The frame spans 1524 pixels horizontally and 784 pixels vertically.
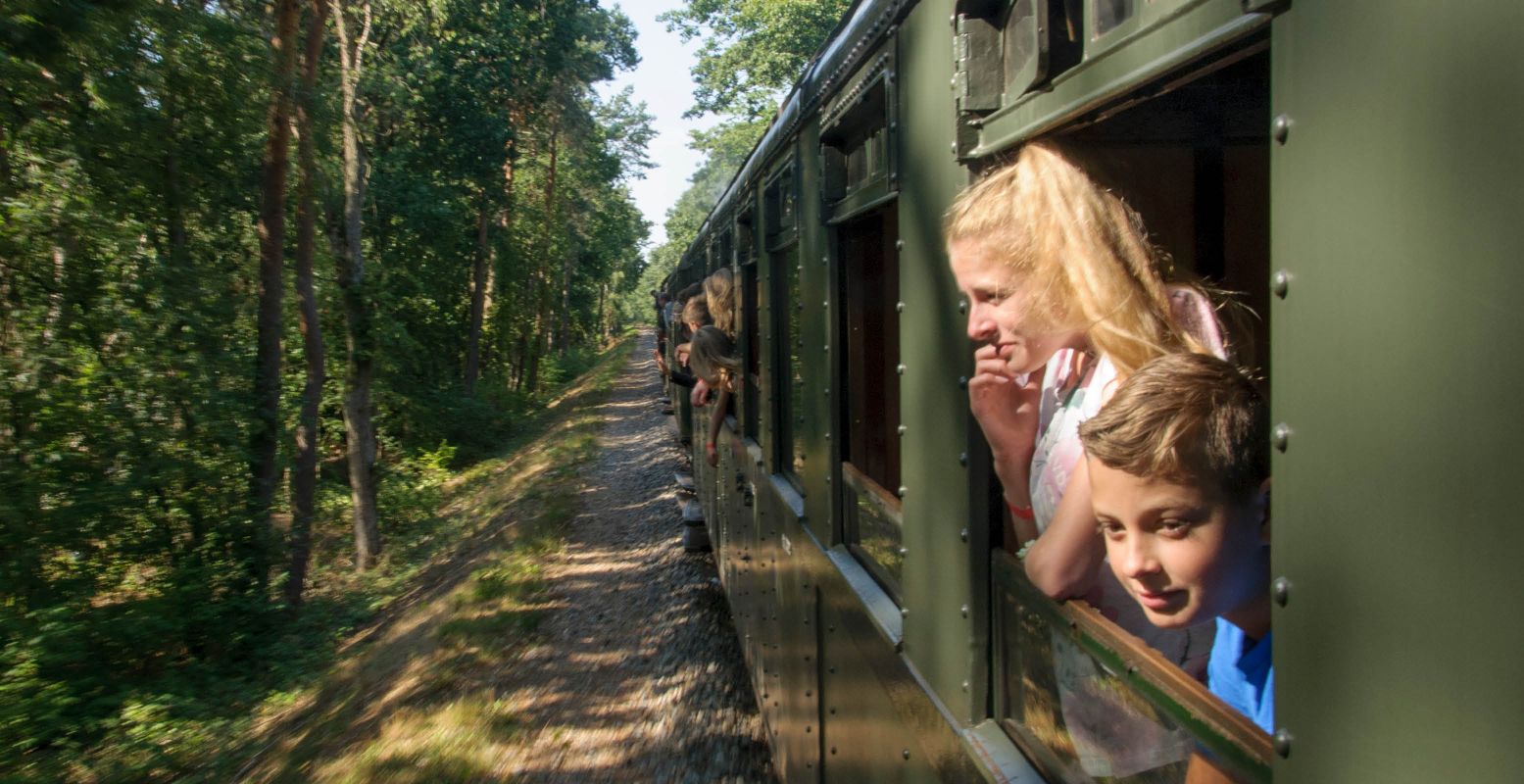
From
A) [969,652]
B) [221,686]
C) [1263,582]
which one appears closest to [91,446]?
[221,686]

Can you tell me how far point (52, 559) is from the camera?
923 cm

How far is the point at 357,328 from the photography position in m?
16.2

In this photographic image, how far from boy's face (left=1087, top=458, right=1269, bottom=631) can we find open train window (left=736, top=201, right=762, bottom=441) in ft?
13.4

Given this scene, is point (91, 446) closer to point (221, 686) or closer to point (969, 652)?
point (221, 686)

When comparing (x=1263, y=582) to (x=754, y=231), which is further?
(x=754, y=231)

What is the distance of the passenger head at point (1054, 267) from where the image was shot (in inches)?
52.0

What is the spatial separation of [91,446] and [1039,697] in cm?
1060

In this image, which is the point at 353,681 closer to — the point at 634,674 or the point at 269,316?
the point at 634,674

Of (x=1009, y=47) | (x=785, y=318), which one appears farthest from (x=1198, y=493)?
(x=785, y=318)

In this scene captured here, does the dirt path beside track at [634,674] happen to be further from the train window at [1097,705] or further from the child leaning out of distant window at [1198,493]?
the child leaning out of distant window at [1198,493]

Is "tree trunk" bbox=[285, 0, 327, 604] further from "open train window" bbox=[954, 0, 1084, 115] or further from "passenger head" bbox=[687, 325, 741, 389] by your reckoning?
"open train window" bbox=[954, 0, 1084, 115]

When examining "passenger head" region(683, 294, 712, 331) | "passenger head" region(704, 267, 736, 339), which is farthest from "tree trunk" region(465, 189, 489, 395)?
"passenger head" region(704, 267, 736, 339)

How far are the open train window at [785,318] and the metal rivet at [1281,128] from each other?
2430 millimetres

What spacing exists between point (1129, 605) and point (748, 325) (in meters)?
4.30
